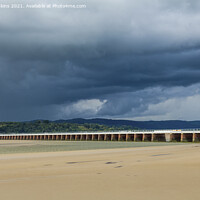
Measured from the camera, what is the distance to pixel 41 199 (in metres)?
12.7

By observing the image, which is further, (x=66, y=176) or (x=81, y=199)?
(x=66, y=176)

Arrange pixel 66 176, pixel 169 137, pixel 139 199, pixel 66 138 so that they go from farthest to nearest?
pixel 66 138 < pixel 169 137 < pixel 66 176 < pixel 139 199

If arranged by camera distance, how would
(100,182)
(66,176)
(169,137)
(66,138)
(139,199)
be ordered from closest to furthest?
(139,199), (100,182), (66,176), (169,137), (66,138)

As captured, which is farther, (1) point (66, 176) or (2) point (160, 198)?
(1) point (66, 176)

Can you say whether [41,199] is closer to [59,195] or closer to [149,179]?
[59,195]

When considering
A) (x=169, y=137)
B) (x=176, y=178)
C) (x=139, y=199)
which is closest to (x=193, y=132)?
(x=169, y=137)

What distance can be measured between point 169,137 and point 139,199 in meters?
91.1

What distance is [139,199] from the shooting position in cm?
1234

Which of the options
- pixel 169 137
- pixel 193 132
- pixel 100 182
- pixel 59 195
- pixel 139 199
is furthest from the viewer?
pixel 169 137

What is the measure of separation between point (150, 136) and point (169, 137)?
6.76 m

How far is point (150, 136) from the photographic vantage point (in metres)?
105

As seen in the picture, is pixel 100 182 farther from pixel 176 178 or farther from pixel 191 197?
pixel 191 197

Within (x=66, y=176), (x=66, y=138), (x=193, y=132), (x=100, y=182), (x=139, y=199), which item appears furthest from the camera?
(x=66, y=138)

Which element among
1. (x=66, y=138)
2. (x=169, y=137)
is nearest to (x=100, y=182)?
(x=169, y=137)
